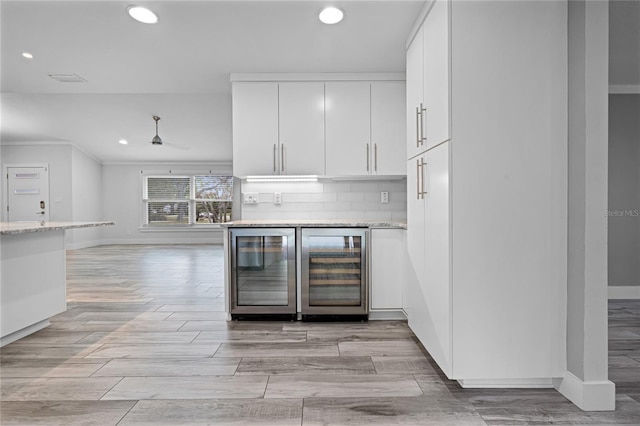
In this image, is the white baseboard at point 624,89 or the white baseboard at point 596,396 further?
the white baseboard at point 624,89

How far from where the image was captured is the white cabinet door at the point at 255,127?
3285 millimetres

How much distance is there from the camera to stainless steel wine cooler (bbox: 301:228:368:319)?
2932 mm

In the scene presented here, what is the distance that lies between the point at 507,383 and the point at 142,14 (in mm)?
3041

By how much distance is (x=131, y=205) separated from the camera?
9078mm

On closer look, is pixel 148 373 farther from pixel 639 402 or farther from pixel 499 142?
pixel 639 402

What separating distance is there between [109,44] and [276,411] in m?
2.79

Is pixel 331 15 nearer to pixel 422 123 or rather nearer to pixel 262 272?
pixel 422 123

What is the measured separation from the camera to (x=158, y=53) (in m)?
2.88

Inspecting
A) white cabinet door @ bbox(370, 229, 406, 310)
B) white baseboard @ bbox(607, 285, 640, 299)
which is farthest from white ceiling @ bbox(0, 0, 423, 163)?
white baseboard @ bbox(607, 285, 640, 299)

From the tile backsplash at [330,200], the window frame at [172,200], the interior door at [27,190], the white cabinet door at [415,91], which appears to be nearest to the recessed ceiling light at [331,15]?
the white cabinet door at [415,91]

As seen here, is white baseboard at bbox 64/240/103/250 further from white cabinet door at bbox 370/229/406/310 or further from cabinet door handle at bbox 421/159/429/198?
cabinet door handle at bbox 421/159/429/198

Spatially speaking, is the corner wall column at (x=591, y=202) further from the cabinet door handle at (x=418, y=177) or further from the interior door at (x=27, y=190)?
the interior door at (x=27, y=190)

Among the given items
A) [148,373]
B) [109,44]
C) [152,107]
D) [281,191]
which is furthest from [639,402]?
[152,107]

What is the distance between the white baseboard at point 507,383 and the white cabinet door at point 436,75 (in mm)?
1251
